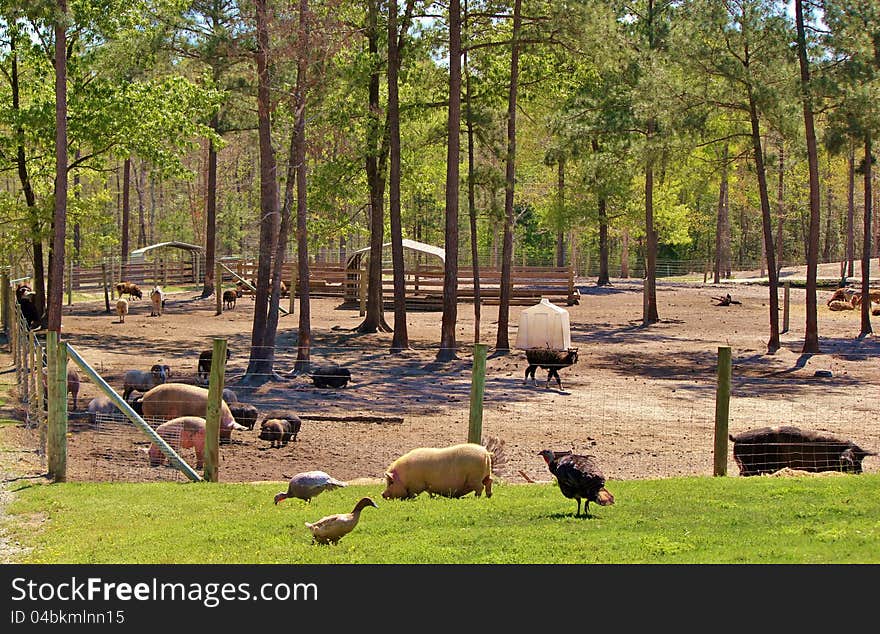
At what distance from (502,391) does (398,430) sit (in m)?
5.63

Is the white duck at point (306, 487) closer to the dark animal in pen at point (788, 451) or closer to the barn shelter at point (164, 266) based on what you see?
the dark animal in pen at point (788, 451)

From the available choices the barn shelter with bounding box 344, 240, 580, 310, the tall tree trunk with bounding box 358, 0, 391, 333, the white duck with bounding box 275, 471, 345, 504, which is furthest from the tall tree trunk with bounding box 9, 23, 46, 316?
the white duck with bounding box 275, 471, 345, 504

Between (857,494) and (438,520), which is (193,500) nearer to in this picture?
(438,520)

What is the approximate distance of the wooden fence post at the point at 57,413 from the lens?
38.4 feet

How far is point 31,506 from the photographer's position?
1039 centimetres

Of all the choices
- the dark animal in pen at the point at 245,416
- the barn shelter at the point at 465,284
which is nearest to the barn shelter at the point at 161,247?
the barn shelter at the point at 465,284

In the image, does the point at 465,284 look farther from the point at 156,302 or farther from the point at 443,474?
the point at 443,474

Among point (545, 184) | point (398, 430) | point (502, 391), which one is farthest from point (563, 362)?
point (545, 184)

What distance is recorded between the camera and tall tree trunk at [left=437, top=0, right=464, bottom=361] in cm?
2778

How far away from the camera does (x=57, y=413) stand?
1184cm

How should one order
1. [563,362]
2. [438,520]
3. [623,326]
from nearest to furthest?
[438,520] < [563,362] < [623,326]

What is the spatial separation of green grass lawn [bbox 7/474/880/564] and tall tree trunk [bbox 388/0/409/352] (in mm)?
18176

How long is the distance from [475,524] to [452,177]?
65.3ft

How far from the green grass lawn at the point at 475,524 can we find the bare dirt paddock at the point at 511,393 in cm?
217
